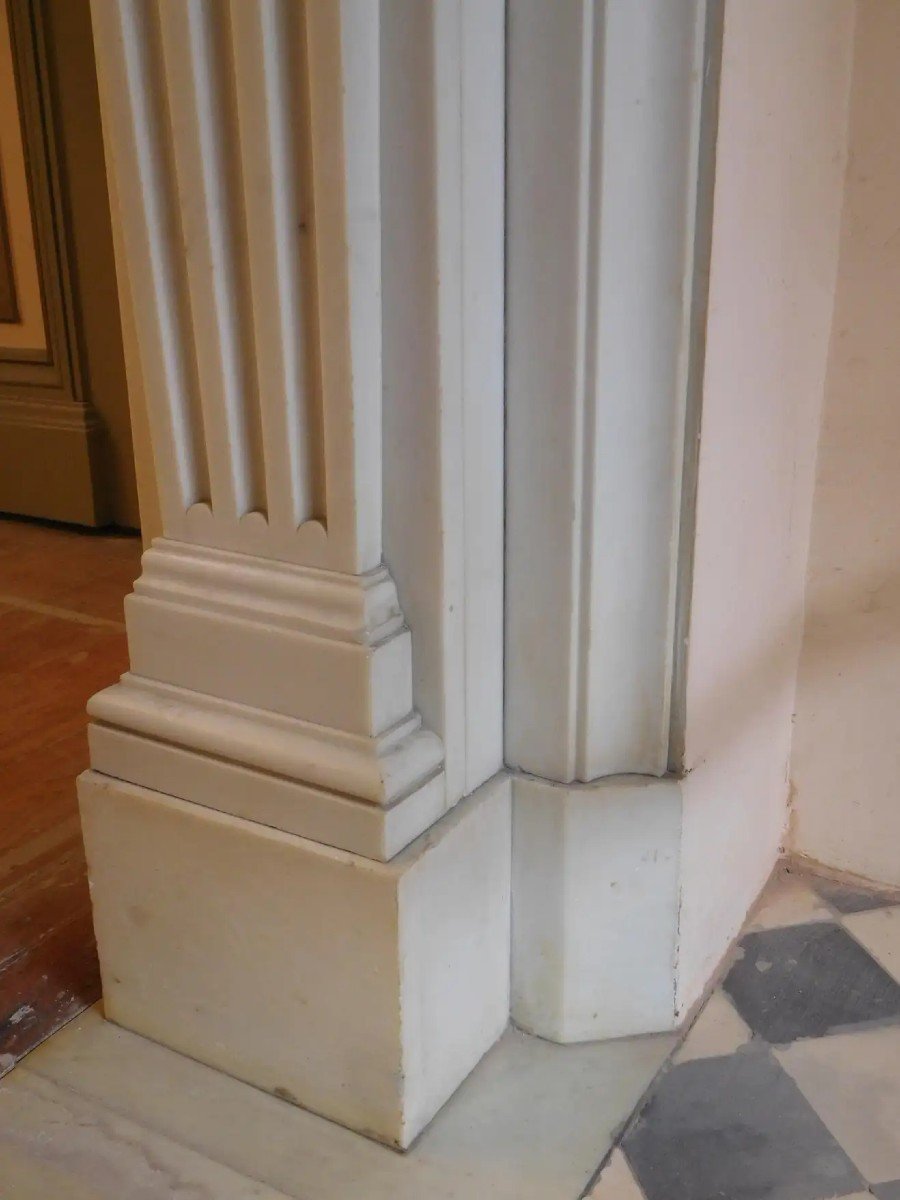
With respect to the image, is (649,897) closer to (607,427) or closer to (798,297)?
(607,427)

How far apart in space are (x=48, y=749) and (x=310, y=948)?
0.84 m

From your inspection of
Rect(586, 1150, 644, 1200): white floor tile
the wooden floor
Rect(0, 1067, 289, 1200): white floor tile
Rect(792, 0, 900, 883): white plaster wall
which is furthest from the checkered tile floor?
the wooden floor

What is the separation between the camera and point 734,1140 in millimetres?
856

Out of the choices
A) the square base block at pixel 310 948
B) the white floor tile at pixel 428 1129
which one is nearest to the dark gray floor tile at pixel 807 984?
the white floor tile at pixel 428 1129

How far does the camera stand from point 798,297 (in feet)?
3.21

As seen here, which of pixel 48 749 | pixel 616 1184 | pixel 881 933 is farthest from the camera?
pixel 48 749

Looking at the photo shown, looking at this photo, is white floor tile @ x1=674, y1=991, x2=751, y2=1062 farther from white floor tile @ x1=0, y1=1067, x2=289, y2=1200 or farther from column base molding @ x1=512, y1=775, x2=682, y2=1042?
white floor tile @ x1=0, y1=1067, x2=289, y2=1200

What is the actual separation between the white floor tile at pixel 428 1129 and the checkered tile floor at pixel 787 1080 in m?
0.03

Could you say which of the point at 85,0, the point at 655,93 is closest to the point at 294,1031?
the point at 655,93

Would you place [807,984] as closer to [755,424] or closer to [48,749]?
[755,424]

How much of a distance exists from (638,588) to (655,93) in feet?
1.18

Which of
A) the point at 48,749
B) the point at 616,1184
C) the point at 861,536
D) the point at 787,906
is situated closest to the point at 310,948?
the point at 616,1184

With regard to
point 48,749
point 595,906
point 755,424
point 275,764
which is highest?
point 755,424

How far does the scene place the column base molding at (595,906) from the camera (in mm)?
919
